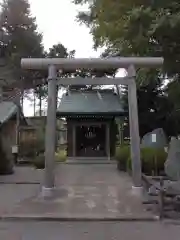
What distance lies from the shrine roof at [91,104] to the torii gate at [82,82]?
15644 mm

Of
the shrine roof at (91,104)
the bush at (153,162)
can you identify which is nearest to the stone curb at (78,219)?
the bush at (153,162)

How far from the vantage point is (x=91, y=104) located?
31922mm

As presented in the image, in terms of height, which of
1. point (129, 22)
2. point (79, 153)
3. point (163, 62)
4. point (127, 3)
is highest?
point (127, 3)

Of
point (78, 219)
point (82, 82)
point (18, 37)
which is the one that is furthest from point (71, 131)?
point (78, 219)

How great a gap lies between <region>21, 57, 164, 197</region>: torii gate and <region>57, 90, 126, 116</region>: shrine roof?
15.6 meters

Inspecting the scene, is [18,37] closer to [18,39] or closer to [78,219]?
[18,39]

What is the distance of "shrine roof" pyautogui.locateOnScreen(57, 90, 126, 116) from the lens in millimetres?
30391

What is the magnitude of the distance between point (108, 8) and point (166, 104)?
1636 centimetres

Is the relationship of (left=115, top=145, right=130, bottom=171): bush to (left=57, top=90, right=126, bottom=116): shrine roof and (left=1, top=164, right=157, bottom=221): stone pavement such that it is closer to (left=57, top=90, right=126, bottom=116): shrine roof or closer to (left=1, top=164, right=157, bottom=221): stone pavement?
(left=1, top=164, right=157, bottom=221): stone pavement

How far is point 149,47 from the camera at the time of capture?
14469 mm
